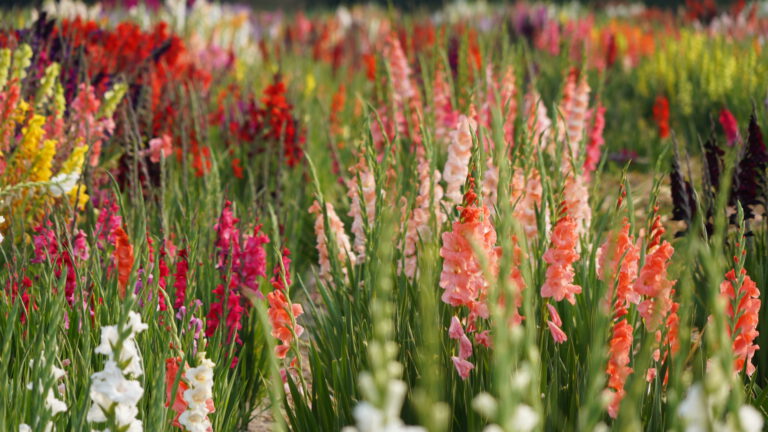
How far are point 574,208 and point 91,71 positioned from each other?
3.09m

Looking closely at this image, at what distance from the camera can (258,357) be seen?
2.81 metres

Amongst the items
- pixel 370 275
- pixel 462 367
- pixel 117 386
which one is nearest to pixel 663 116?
pixel 370 275

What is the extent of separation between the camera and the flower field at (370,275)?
1355 millimetres

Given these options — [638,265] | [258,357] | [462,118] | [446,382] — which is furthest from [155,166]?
[638,265]

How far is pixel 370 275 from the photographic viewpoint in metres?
2.19

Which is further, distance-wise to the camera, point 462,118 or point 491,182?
point 462,118

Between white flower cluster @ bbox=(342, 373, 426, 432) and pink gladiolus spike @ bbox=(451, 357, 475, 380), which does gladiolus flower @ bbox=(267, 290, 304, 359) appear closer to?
pink gladiolus spike @ bbox=(451, 357, 475, 380)

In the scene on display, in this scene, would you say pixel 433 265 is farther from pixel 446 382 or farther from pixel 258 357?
pixel 258 357

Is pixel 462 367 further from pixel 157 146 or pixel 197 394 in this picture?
pixel 157 146

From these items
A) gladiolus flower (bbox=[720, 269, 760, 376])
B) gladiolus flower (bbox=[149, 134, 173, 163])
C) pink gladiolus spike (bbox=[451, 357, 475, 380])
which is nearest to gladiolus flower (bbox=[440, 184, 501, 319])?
pink gladiolus spike (bbox=[451, 357, 475, 380])

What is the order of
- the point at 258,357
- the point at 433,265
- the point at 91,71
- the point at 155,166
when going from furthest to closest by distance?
the point at 91,71 → the point at 155,166 → the point at 258,357 → the point at 433,265

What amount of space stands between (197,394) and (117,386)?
303 mm

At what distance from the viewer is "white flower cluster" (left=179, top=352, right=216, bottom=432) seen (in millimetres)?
1637

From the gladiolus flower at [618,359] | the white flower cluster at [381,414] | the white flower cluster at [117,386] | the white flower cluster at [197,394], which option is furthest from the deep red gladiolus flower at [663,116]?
the white flower cluster at [381,414]
